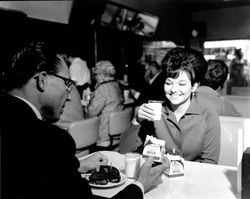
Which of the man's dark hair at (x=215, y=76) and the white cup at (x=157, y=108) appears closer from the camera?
the white cup at (x=157, y=108)

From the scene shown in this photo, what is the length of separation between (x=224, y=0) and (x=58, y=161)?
24.9ft

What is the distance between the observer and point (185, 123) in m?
→ 1.82

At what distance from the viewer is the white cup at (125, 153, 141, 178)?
1.41 metres

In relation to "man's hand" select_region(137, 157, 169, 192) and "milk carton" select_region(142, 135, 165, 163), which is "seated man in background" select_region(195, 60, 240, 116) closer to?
"milk carton" select_region(142, 135, 165, 163)

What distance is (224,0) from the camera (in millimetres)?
7461

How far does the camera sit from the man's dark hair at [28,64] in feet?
3.32

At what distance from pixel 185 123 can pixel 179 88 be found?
0.72ft

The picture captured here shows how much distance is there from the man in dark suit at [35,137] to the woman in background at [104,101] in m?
2.26

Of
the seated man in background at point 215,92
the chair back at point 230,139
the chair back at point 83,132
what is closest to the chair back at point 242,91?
the seated man in background at point 215,92

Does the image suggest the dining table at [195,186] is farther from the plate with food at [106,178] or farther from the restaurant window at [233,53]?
the restaurant window at [233,53]

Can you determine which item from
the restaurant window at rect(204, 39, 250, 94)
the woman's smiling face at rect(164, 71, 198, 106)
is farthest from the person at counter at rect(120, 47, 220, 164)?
the restaurant window at rect(204, 39, 250, 94)

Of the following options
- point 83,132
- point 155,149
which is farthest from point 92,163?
point 83,132

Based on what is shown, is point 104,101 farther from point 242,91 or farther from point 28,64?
point 28,64

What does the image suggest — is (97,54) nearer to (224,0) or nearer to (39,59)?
(224,0)
